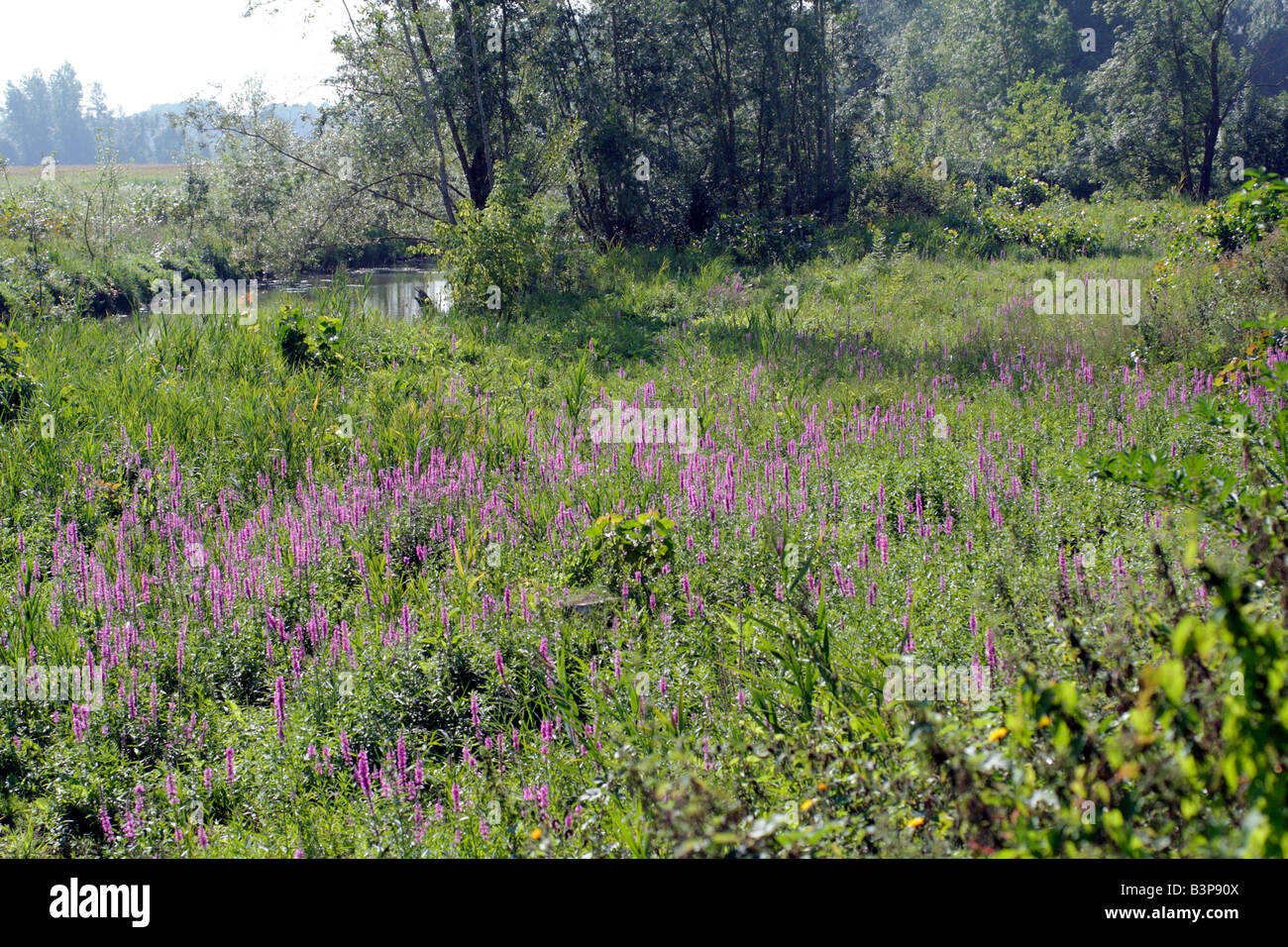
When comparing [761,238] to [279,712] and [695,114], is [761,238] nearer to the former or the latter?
[695,114]

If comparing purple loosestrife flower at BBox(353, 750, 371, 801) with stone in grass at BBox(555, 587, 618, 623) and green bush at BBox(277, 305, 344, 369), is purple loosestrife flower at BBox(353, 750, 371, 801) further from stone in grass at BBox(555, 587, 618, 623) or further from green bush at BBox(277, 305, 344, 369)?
green bush at BBox(277, 305, 344, 369)

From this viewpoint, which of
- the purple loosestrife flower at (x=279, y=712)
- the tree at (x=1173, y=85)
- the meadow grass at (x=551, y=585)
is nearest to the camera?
the meadow grass at (x=551, y=585)

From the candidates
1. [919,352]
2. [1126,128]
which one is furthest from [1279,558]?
[1126,128]

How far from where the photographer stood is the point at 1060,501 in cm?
509

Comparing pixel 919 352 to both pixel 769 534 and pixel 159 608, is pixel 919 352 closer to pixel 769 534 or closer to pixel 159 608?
pixel 769 534

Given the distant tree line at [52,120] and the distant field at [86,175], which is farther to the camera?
the distant tree line at [52,120]

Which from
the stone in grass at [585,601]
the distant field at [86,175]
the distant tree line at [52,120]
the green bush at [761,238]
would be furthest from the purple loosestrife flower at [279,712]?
the distant tree line at [52,120]

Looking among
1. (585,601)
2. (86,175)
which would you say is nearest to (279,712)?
(585,601)

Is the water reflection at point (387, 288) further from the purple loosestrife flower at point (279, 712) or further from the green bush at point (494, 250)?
the purple loosestrife flower at point (279, 712)

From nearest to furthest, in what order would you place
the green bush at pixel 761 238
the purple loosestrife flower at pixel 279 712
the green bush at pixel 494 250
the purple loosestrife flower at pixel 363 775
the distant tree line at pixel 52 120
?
the purple loosestrife flower at pixel 363 775 → the purple loosestrife flower at pixel 279 712 → the green bush at pixel 494 250 → the green bush at pixel 761 238 → the distant tree line at pixel 52 120

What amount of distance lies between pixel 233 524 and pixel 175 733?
8.74ft

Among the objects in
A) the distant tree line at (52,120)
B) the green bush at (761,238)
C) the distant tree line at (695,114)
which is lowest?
the green bush at (761,238)

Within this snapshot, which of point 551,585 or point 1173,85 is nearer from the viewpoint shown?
point 551,585

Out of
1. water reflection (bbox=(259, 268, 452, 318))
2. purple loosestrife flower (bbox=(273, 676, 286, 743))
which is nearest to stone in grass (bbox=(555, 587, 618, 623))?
purple loosestrife flower (bbox=(273, 676, 286, 743))
